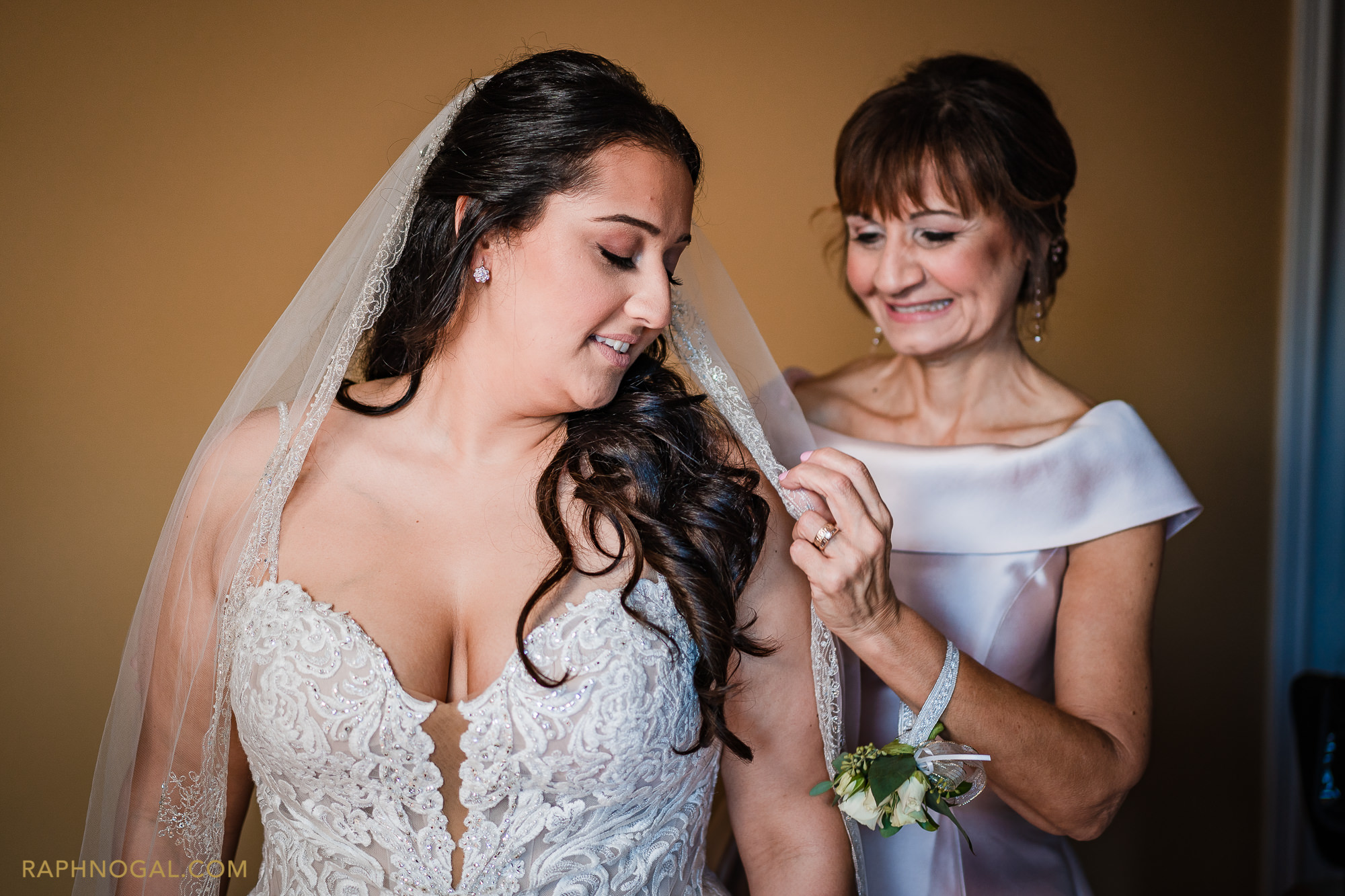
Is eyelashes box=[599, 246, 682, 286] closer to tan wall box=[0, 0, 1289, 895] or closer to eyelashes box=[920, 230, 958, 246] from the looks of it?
eyelashes box=[920, 230, 958, 246]

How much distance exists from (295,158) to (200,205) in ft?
0.80

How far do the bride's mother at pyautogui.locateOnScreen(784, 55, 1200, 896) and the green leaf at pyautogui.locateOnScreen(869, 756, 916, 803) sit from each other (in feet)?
1.44

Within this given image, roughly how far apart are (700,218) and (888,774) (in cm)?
183

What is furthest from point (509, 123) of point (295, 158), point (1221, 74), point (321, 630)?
point (1221, 74)

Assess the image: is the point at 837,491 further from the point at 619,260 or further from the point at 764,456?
the point at 619,260

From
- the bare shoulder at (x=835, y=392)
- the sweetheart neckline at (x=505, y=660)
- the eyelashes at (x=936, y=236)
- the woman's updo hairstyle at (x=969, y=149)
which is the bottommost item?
the sweetheart neckline at (x=505, y=660)

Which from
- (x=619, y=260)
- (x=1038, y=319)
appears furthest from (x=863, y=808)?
(x=1038, y=319)

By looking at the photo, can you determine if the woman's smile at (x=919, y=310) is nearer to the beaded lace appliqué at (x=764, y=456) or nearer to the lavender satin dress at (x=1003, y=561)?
the lavender satin dress at (x=1003, y=561)

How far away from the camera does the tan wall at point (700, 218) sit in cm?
224

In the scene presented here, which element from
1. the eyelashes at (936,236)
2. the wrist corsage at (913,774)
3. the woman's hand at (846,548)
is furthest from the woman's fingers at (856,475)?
the eyelashes at (936,236)

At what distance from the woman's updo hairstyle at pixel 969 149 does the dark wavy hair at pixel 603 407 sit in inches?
19.6

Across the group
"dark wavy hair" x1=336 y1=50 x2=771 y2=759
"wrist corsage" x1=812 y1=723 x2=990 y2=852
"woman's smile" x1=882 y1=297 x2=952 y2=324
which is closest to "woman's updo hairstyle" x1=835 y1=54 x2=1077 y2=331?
"woman's smile" x1=882 y1=297 x2=952 y2=324

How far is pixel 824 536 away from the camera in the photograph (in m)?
1.39

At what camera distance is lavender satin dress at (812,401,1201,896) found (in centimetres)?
185
